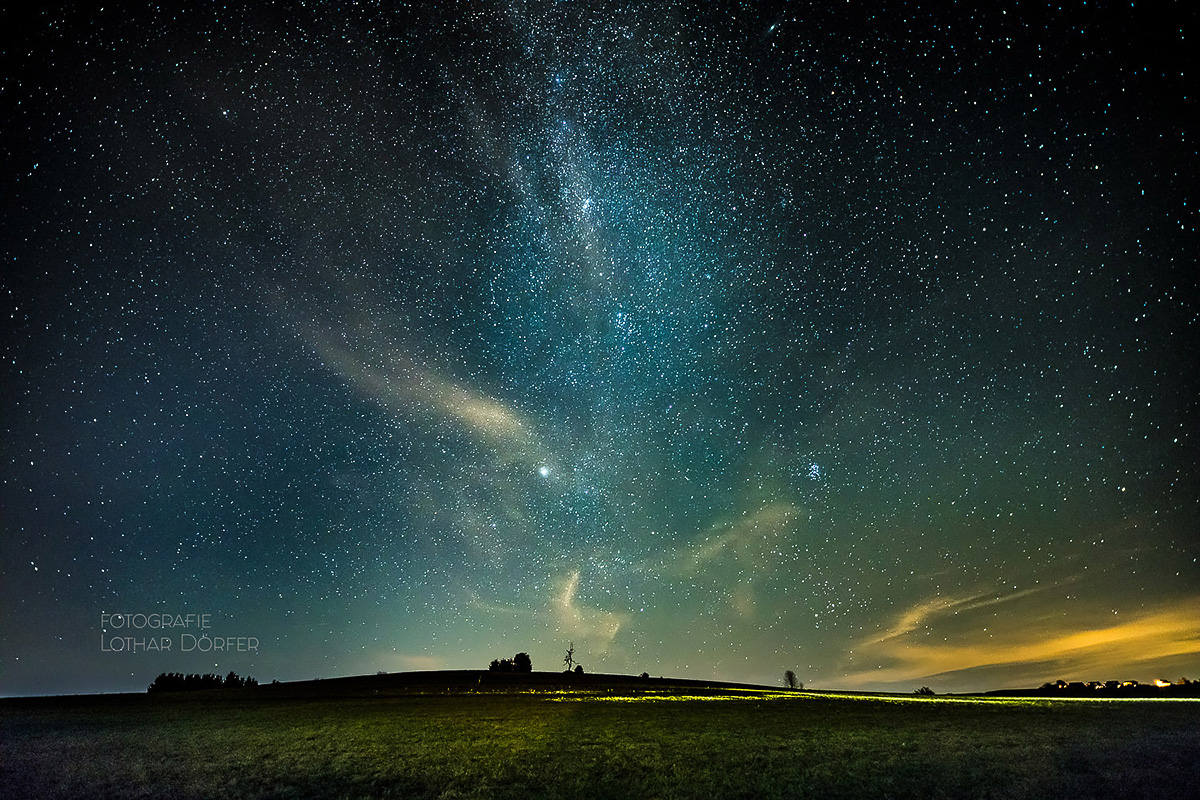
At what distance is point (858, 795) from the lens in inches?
592

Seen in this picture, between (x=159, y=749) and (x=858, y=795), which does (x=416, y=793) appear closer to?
(x=858, y=795)

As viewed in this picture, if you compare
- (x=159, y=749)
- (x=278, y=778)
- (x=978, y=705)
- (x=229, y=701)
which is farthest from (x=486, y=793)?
(x=229, y=701)

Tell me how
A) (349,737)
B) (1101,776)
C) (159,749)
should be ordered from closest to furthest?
(1101,776) → (159,749) → (349,737)

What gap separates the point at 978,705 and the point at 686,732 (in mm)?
21358

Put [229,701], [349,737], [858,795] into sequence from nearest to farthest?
[858,795]
[349,737]
[229,701]

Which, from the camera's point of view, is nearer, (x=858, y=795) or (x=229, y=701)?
(x=858, y=795)

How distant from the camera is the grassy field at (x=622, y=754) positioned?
52.0 ft

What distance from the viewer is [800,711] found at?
1247 inches

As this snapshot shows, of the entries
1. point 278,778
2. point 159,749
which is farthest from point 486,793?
point 159,749

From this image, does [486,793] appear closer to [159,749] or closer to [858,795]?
Result: [858,795]

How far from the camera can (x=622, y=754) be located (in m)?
19.7

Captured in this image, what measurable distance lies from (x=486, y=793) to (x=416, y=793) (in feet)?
6.07

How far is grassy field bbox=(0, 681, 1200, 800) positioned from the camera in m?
15.9

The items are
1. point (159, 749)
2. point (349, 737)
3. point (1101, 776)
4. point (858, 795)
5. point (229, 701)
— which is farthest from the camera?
point (229, 701)
